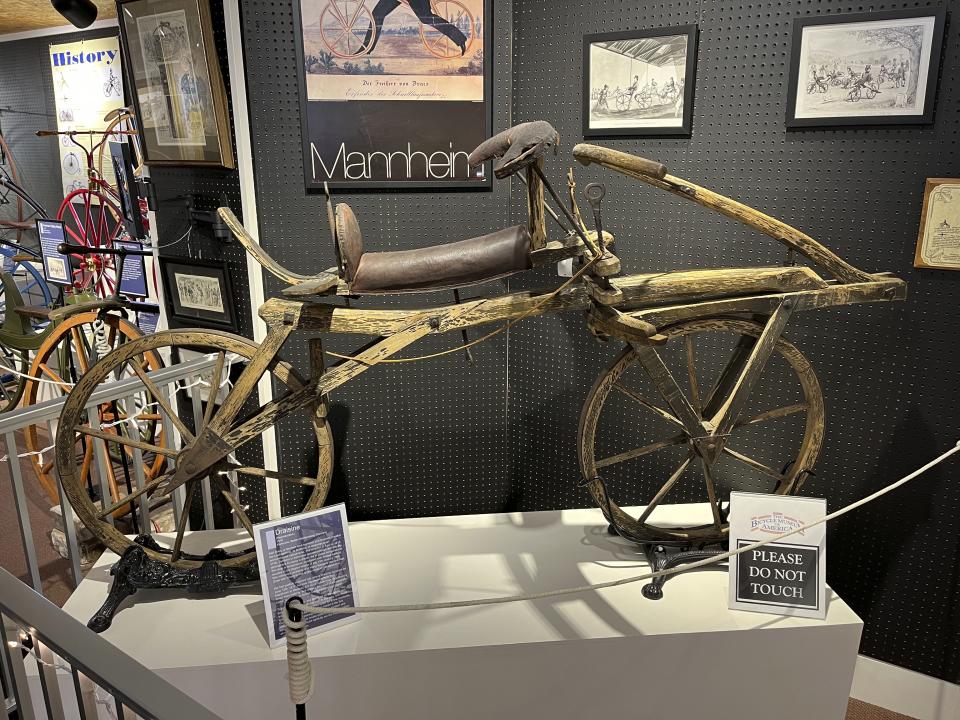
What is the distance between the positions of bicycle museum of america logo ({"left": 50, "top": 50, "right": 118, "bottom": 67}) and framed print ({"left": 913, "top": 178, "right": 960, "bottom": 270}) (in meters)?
4.03

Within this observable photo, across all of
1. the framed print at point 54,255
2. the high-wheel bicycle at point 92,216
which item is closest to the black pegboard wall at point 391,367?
the high-wheel bicycle at point 92,216

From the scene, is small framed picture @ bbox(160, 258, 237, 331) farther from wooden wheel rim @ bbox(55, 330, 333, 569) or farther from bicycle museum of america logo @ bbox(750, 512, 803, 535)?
bicycle museum of america logo @ bbox(750, 512, 803, 535)

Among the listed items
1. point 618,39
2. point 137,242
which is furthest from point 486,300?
point 137,242

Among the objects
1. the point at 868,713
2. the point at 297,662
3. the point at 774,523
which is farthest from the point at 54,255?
the point at 868,713

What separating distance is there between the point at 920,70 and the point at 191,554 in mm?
2828

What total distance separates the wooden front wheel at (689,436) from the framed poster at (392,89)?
1.07m

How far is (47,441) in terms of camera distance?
474cm

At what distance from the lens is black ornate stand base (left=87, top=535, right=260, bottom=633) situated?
6.73 feet

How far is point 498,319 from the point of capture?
6.60 ft

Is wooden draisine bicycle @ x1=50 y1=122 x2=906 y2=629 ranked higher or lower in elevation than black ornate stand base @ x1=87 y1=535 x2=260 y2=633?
higher

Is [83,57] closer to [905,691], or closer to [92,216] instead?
[92,216]

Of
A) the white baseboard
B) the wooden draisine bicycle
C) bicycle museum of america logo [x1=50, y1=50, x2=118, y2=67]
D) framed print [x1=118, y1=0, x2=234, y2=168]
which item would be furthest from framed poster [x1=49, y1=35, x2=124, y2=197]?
the white baseboard

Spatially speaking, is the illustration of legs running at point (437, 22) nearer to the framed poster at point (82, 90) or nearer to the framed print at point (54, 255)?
the framed poster at point (82, 90)

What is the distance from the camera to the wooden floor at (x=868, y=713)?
2.53 m
